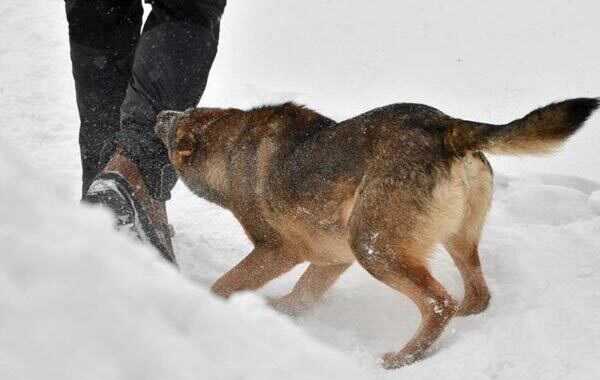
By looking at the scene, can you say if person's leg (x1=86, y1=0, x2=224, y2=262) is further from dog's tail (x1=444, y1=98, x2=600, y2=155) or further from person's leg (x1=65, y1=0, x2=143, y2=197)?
dog's tail (x1=444, y1=98, x2=600, y2=155)

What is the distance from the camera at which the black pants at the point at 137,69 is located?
3590 mm

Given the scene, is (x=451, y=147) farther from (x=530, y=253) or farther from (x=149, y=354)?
(x=149, y=354)

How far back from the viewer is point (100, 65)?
158 inches

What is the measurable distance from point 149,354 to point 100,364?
2.8 inches

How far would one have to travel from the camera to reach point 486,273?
3.52 m

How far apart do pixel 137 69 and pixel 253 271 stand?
1.08 m

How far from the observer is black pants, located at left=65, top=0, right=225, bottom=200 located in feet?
11.8

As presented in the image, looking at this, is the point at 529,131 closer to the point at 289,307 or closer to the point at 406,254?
the point at 406,254

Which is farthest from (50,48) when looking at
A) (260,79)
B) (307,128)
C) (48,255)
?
(48,255)

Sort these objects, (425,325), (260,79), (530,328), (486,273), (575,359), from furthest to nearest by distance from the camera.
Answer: (260,79) < (486,273) < (425,325) < (530,328) < (575,359)

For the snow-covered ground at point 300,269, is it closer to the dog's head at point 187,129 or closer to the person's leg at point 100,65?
the person's leg at point 100,65

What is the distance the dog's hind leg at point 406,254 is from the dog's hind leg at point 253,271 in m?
0.59

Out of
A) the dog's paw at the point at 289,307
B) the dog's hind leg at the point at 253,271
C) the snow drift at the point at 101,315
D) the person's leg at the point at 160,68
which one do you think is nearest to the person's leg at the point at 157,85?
the person's leg at the point at 160,68

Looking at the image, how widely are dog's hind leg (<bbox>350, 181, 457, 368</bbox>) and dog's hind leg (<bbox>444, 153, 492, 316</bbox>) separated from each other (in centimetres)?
25
